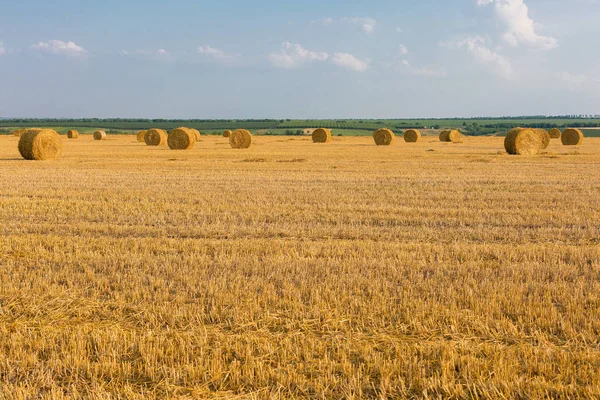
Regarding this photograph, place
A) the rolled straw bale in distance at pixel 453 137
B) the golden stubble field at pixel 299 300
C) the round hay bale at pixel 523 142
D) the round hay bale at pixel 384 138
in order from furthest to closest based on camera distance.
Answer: the rolled straw bale in distance at pixel 453 137 < the round hay bale at pixel 384 138 < the round hay bale at pixel 523 142 < the golden stubble field at pixel 299 300

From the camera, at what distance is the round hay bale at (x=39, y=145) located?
2552 centimetres

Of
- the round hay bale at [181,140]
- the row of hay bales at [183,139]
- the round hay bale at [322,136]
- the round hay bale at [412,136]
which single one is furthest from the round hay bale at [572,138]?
the round hay bale at [181,140]

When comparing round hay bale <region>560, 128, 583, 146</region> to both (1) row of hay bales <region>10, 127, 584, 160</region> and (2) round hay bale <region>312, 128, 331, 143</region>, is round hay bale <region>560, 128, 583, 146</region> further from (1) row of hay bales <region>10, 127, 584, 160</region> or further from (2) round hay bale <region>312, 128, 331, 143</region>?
(2) round hay bale <region>312, 128, 331, 143</region>

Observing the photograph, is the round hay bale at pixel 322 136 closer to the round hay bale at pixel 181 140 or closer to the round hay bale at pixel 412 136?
the round hay bale at pixel 412 136

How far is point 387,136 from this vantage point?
141 feet

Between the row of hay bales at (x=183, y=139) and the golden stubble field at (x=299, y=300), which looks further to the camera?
the row of hay bales at (x=183, y=139)

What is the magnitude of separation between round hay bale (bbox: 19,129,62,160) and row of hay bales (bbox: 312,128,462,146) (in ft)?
78.8

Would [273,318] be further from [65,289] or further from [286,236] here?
[286,236]

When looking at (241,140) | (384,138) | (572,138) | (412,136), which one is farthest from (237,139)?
(572,138)

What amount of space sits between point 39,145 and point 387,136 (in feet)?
82.8

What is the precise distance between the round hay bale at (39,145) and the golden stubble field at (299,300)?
1459cm

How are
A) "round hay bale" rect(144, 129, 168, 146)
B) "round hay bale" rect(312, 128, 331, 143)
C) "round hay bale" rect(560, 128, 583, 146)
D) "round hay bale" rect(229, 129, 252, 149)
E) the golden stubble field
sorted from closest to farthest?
the golden stubble field < "round hay bale" rect(229, 129, 252, 149) < "round hay bale" rect(144, 129, 168, 146) < "round hay bale" rect(560, 128, 583, 146) < "round hay bale" rect(312, 128, 331, 143)

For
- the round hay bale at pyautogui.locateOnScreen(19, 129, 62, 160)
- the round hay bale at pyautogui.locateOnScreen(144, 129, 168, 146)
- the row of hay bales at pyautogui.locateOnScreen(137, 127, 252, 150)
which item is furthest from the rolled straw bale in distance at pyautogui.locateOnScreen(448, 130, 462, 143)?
the round hay bale at pyautogui.locateOnScreen(19, 129, 62, 160)

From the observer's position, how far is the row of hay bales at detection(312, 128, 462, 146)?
43.0 m
